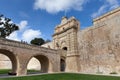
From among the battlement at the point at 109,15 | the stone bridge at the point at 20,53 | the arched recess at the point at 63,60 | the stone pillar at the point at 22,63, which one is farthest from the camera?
the arched recess at the point at 63,60

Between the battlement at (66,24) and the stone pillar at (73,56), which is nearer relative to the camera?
the stone pillar at (73,56)

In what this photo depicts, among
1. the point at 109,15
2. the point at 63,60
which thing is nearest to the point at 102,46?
the point at 109,15

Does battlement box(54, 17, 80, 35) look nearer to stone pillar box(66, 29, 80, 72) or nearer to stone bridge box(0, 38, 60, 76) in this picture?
stone pillar box(66, 29, 80, 72)

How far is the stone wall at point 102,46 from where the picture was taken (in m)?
18.0

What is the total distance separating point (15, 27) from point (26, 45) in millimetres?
13287

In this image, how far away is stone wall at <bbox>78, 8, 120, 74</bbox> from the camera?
59.2ft

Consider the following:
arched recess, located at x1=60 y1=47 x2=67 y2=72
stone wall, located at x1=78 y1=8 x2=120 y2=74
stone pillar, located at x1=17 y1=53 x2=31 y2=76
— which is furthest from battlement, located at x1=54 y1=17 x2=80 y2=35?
stone pillar, located at x1=17 y1=53 x2=31 y2=76

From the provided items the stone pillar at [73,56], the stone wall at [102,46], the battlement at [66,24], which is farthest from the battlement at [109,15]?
the stone pillar at [73,56]

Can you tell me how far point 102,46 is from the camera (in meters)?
19.6

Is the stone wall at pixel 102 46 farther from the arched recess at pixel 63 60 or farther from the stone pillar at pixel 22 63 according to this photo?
the stone pillar at pixel 22 63

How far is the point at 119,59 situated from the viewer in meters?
17.2

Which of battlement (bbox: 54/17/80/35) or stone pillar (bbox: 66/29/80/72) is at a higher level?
battlement (bbox: 54/17/80/35)

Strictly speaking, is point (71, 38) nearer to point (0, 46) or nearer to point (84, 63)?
point (84, 63)

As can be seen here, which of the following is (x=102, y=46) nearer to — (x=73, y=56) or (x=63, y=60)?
(x=73, y=56)
